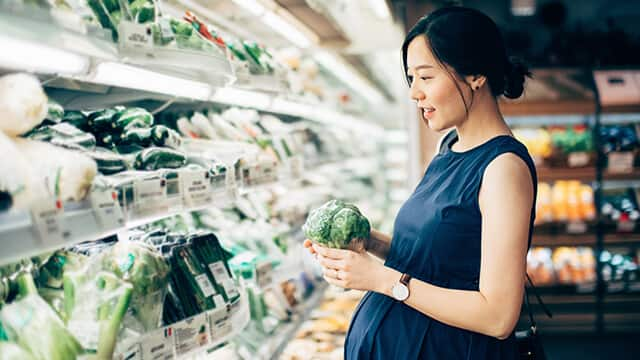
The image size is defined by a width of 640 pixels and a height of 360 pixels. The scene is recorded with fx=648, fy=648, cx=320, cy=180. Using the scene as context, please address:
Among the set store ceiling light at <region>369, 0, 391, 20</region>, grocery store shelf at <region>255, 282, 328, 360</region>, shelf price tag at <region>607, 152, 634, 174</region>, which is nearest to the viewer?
grocery store shelf at <region>255, 282, 328, 360</region>

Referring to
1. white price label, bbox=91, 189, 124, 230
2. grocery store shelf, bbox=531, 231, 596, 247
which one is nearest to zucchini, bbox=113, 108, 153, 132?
white price label, bbox=91, 189, 124, 230

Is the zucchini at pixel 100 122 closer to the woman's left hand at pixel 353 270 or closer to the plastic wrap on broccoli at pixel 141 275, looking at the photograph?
the plastic wrap on broccoli at pixel 141 275

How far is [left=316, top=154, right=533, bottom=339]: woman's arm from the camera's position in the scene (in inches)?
58.2

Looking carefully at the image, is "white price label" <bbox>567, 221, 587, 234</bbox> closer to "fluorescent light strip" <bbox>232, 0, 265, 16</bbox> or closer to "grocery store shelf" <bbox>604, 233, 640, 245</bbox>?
"grocery store shelf" <bbox>604, 233, 640, 245</bbox>

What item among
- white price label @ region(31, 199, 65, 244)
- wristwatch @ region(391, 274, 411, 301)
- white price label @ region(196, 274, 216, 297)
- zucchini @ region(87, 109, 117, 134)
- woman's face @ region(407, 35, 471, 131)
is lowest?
white price label @ region(196, 274, 216, 297)

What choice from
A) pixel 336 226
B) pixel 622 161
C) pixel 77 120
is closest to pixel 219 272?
pixel 336 226

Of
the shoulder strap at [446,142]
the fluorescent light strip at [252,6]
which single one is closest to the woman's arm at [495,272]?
the shoulder strap at [446,142]

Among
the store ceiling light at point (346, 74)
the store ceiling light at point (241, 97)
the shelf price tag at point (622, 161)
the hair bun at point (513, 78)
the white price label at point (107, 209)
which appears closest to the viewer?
the white price label at point (107, 209)

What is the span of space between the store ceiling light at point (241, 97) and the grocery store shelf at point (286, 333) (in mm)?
974

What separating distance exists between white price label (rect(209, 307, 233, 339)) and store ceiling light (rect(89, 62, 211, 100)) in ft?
2.09

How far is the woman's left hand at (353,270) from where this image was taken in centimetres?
162

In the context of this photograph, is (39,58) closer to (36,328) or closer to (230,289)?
(36,328)

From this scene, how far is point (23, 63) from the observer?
1125mm

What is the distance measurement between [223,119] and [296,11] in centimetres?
65
